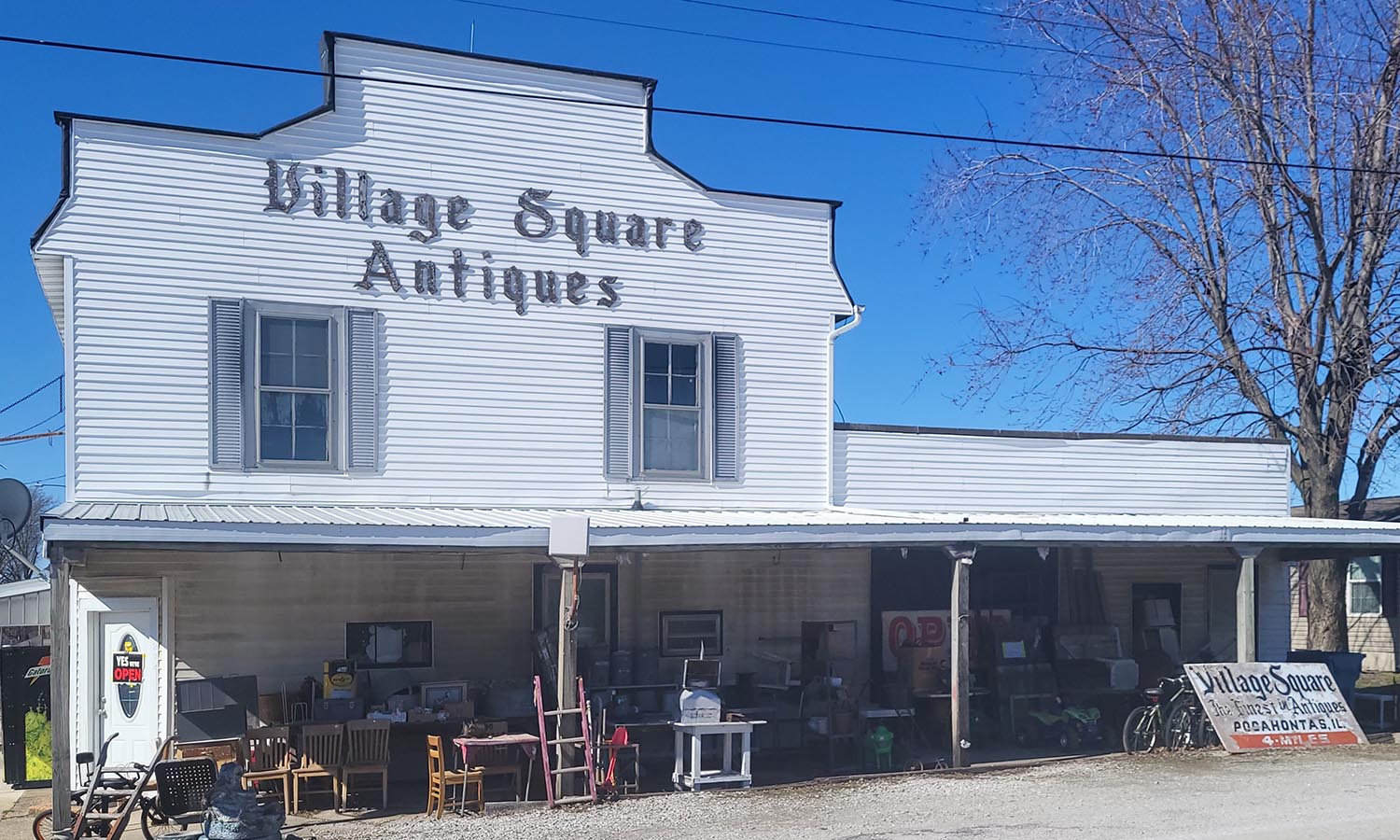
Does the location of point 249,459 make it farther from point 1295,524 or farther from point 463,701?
point 1295,524

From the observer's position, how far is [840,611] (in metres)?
16.6

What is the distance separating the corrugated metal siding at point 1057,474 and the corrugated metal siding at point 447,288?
0.74 meters

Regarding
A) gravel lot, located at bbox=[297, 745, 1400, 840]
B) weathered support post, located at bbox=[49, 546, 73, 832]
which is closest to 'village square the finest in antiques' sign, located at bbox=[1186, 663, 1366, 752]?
gravel lot, located at bbox=[297, 745, 1400, 840]

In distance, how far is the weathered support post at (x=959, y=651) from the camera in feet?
44.1

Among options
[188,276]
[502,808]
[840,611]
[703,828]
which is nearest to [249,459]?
[188,276]

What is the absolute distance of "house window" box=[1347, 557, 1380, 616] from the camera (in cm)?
2691

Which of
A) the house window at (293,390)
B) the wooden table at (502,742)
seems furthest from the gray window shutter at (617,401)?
the wooden table at (502,742)

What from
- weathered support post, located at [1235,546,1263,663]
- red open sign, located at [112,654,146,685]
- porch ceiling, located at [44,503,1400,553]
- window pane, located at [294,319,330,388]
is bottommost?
red open sign, located at [112,654,146,685]

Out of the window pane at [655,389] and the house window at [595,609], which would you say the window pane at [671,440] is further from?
the house window at [595,609]

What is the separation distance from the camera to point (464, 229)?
14.5m

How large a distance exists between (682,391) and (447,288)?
2.79 meters

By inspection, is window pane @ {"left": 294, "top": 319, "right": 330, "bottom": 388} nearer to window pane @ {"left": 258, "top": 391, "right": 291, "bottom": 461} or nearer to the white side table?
window pane @ {"left": 258, "top": 391, "right": 291, "bottom": 461}

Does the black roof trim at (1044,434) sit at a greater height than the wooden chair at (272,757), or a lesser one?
greater

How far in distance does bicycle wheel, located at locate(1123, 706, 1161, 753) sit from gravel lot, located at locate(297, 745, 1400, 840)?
1.34m
